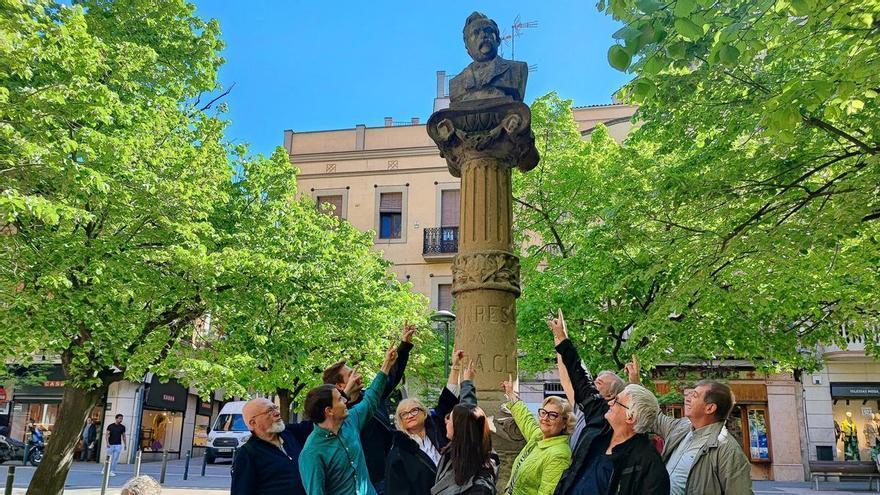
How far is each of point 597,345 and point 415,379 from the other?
13.4 metres

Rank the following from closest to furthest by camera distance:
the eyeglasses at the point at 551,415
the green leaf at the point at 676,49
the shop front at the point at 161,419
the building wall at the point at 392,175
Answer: the eyeglasses at the point at 551,415, the green leaf at the point at 676,49, the shop front at the point at 161,419, the building wall at the point at 392,175

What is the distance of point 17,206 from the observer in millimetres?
7234

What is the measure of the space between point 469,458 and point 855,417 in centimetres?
2535

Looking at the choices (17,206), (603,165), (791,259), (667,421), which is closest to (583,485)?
(667,421)

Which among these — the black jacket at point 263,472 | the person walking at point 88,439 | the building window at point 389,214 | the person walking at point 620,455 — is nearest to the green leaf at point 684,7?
the person walking at point 620,455

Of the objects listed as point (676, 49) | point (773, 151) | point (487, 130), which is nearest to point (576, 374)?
point (676, 49)

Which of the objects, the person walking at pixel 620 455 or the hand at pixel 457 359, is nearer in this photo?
the person walking at pixel 620 455

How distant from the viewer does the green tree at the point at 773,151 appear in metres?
5.48

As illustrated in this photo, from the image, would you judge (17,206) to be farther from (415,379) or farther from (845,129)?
(415,379)

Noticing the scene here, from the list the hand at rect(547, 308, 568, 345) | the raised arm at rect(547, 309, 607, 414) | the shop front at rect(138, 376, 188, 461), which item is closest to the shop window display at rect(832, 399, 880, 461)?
the hand at rect(547, 308, 568, 345)

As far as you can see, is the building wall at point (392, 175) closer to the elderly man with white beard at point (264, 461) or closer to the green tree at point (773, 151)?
the green tree at point (773, 151)

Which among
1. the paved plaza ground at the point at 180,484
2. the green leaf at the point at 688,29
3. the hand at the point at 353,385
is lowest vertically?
the paved plaza ground at the point at 180,484

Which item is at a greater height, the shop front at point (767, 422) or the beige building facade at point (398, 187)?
the beige building facade at point (398, 187)

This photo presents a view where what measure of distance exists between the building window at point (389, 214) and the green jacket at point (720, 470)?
1048 inches
